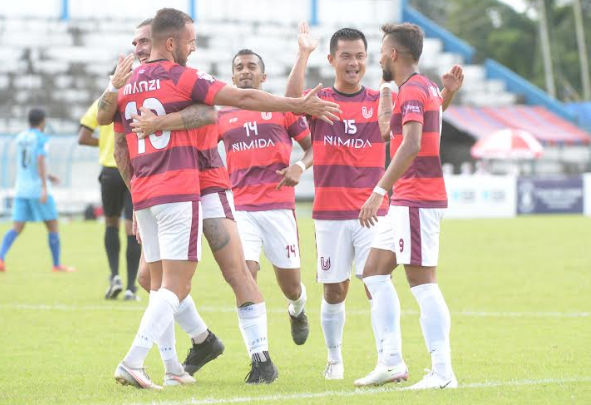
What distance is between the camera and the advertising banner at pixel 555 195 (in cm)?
3428

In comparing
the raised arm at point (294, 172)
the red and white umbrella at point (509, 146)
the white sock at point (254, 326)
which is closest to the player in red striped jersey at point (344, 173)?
the raised arm at point (294, 172)

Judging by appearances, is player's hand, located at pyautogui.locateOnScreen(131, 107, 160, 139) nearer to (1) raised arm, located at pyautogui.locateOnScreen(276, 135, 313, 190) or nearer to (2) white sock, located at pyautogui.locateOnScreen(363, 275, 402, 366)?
(1) raised arm, located at pyautogui.locateOnScreen(276, 135, 313, 190)

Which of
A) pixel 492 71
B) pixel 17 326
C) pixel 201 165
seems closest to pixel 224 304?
pixel 17 326

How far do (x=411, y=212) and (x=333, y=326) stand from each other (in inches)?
54.2

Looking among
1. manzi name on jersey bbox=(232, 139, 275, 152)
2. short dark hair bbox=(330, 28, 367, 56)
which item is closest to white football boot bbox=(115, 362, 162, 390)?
manzi name on jersey bbox=(232, 139, 275, 152)

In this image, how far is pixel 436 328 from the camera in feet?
23.1

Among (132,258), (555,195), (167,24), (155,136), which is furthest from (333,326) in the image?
(555,195)

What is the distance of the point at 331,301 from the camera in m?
8.27

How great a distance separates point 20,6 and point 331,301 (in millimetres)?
38402

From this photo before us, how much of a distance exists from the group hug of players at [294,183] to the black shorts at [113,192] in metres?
4.34

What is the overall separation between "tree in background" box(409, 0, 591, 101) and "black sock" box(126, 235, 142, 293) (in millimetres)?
51902

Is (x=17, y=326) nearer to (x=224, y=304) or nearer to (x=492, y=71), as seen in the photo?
(x=224, y=304)

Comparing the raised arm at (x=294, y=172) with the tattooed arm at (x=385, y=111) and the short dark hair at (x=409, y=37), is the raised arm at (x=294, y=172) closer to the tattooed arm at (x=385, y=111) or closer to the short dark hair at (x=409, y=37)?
the tattooed arm at (x=385, y=111)

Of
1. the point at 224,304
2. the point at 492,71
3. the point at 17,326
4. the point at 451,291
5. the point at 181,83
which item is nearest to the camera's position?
the point at 181,83
